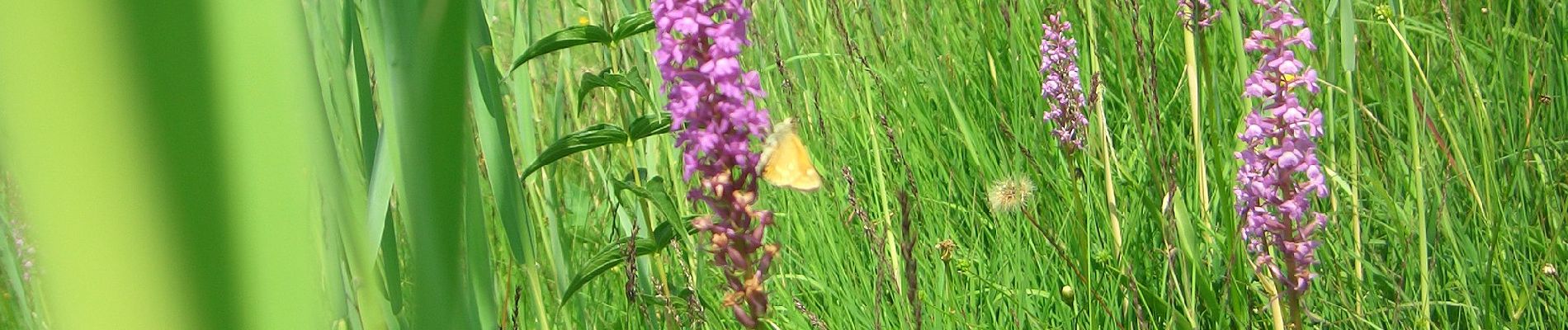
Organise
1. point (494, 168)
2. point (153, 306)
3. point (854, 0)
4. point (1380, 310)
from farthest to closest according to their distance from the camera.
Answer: point (854, 0), point (1380, 310), point (494, 168), point (153, 306)

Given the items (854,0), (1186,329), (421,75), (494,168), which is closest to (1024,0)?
(854,0)

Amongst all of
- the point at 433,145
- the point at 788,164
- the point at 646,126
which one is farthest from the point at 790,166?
the point at 433,145

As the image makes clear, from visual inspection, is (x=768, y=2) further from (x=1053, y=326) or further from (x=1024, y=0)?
(x=1053, y=326)

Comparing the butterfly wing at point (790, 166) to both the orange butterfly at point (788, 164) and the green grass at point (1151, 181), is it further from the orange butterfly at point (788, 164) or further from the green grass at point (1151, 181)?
the green grass at point (1151, 181)

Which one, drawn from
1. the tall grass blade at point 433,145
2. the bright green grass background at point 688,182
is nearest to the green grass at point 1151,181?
the bright green grass background at point 688,182

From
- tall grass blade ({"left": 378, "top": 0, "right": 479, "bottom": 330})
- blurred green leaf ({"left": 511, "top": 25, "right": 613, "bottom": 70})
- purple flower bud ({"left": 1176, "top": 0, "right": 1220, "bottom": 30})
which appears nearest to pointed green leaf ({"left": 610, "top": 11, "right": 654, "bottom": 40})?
blurred green leaf ({"left": 511, "top": 25, "right": 613, "bottom": 70})

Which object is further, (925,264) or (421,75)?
(925,264)
